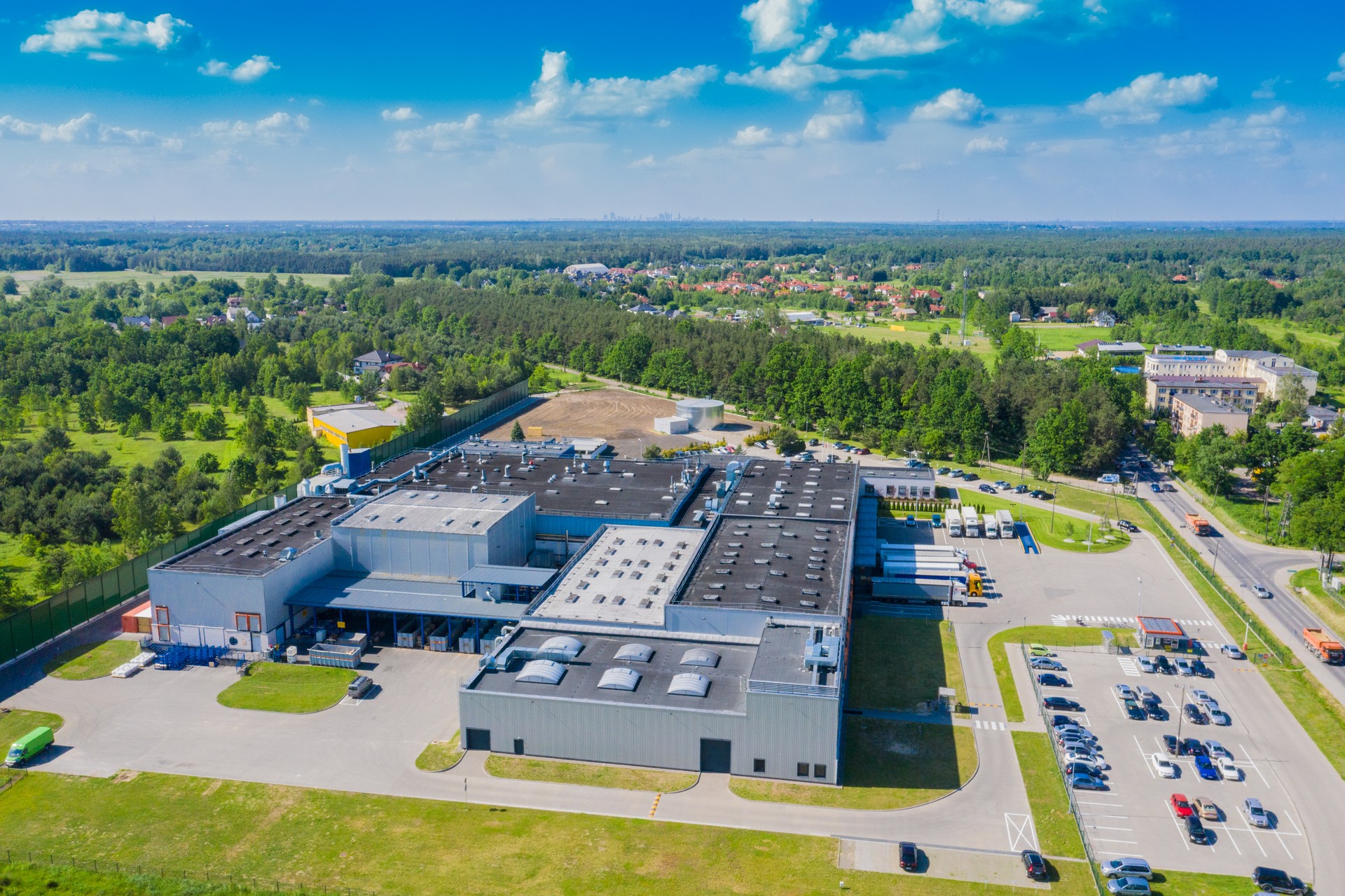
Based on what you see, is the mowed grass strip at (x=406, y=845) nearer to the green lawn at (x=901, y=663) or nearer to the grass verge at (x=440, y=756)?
the grass verge at (x=440, y=756)

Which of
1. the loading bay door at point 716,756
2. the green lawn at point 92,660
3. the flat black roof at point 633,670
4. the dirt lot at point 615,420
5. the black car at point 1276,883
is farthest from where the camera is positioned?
the dirt lot at point 615,420

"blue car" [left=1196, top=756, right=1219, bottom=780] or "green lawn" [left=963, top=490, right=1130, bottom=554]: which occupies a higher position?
"green lawn" [left=963, top=490, right=1130, bottom=554]

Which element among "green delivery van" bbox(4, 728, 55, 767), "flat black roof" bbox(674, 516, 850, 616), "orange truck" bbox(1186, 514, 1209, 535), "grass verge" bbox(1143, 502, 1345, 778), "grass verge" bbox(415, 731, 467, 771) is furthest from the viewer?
"orange truck" bbox(1186, 514, 1209, 535)

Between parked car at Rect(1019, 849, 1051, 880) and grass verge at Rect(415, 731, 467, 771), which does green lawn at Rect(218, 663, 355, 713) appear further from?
parked car at Rect(1019, 849, 1051, 880)

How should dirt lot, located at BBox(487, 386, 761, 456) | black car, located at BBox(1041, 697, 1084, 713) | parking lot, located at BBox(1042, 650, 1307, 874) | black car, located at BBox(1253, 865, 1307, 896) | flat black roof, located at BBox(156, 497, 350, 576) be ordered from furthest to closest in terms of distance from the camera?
dirt lot, located at BBox(487, 386, 761, 456) → flat black roof, located at BBox(156, 497, 350, 576) → black car, located at BBox(1041, 697, 1084, 713) → parking lot, located at BBox(1042, 650, 1307, 874) → black car, located at BBox(1253, 865, 1307, 896)

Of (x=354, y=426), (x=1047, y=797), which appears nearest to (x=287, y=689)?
(x=1047, y=797)

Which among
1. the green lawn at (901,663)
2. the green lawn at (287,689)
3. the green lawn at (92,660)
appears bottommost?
the green lawn at (901,663)

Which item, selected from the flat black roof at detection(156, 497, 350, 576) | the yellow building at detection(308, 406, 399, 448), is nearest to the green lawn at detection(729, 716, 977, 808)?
the flat black roof at detection(156, 497, 350, 576)

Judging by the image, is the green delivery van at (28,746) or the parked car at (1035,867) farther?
the green delivery van at (28,746)

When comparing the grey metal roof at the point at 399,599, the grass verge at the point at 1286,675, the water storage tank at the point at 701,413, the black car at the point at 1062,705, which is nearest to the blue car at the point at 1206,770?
the grass verge at the point at 1286,675
